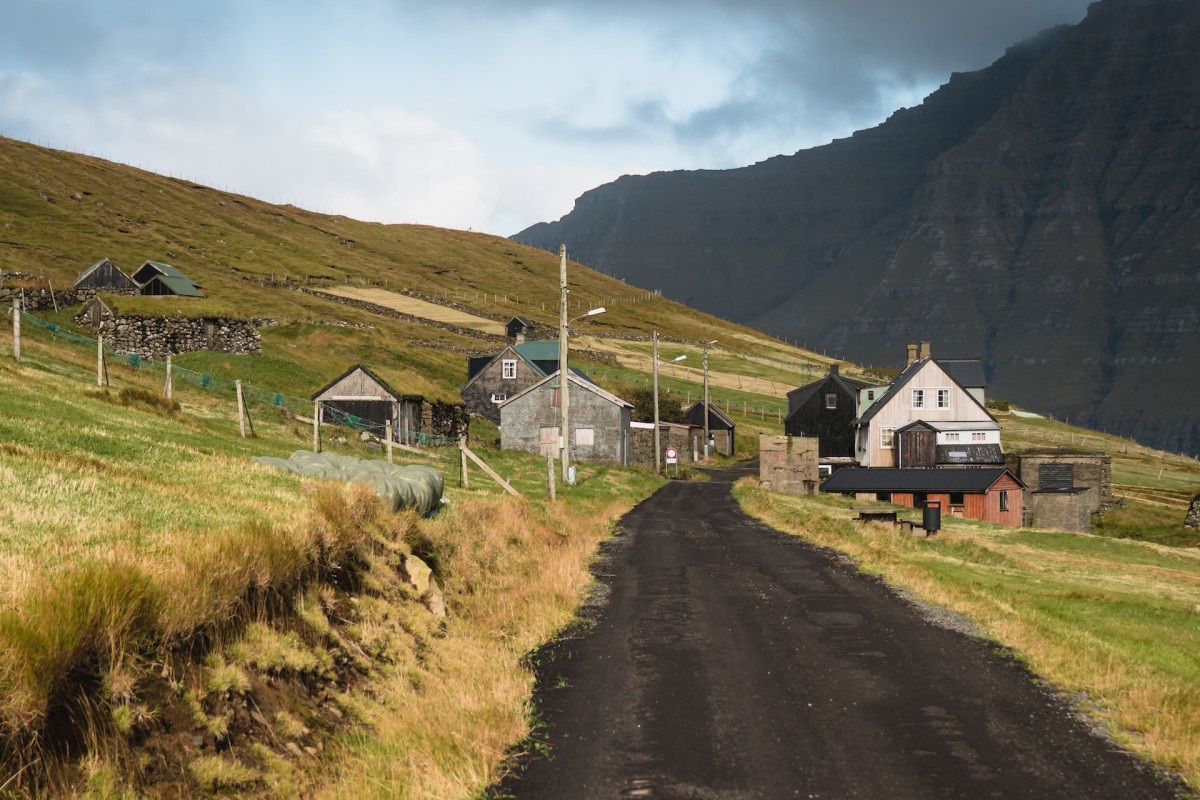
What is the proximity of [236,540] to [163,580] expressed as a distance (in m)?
1.84

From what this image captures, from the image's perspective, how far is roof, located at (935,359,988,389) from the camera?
87062 mm

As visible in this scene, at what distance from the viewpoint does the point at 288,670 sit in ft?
33.4

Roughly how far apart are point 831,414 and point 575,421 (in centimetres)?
3315

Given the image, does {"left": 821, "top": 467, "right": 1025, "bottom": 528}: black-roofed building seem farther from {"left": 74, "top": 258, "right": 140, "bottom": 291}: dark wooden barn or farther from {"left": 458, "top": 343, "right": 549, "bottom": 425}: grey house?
{"left": 74, "top": 258, "right": 140, "bottom": 291}: dark wooden barn

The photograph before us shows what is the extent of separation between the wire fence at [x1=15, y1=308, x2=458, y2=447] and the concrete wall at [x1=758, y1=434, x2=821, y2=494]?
63.9ft

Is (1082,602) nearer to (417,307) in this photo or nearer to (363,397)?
(363,397)

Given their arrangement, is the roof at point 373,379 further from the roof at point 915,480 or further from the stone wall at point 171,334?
the roof at point 915,480

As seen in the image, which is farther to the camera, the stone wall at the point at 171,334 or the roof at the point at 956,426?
the roof at the point at 956,426

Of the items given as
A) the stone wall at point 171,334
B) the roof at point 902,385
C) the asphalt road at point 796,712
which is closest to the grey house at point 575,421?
the stone wall at point 171,334

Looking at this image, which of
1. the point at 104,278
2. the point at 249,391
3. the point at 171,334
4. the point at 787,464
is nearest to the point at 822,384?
the point at 787,464

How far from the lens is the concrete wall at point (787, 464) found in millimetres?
59406

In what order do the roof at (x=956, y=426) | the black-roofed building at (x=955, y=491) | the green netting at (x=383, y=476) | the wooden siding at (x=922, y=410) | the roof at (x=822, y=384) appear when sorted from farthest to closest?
the roof at (x=822, y=384) → the wooden siding at (x=922, y=410) → the roof at (x=956, y=426) → the black-roofed building at (x=955, y=491) → the green netting at (x=383, y=476)

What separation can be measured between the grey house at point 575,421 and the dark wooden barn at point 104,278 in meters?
45.0

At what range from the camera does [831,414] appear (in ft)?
304
